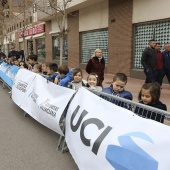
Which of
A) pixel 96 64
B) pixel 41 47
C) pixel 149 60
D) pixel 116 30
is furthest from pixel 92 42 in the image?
pixel 41 47

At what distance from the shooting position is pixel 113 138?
2.62 m

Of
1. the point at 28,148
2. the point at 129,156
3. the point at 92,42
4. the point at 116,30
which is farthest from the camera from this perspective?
the point at 92,42

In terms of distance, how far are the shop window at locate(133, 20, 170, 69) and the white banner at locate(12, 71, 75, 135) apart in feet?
23.8

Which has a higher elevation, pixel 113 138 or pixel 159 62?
pixel 159 62

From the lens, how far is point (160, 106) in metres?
3.42

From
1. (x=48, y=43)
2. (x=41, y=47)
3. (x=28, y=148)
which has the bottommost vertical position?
(x=28, y=148)

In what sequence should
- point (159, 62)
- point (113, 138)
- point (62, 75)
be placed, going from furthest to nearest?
point (159, 62) → point (62, 75) → point (113, 138)

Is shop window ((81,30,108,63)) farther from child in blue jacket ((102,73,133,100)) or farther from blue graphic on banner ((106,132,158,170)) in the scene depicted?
blue graphic on banner ((106,132,158,170))

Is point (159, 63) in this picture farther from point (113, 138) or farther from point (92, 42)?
point (92, 42)

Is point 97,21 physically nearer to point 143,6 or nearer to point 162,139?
point 143,6

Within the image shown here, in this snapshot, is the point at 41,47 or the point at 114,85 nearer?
the point at 114,85

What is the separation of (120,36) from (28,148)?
1070 cm

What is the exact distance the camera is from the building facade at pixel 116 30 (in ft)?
39.1

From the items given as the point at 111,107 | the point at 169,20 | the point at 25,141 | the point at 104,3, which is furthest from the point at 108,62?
the point at 111,107
